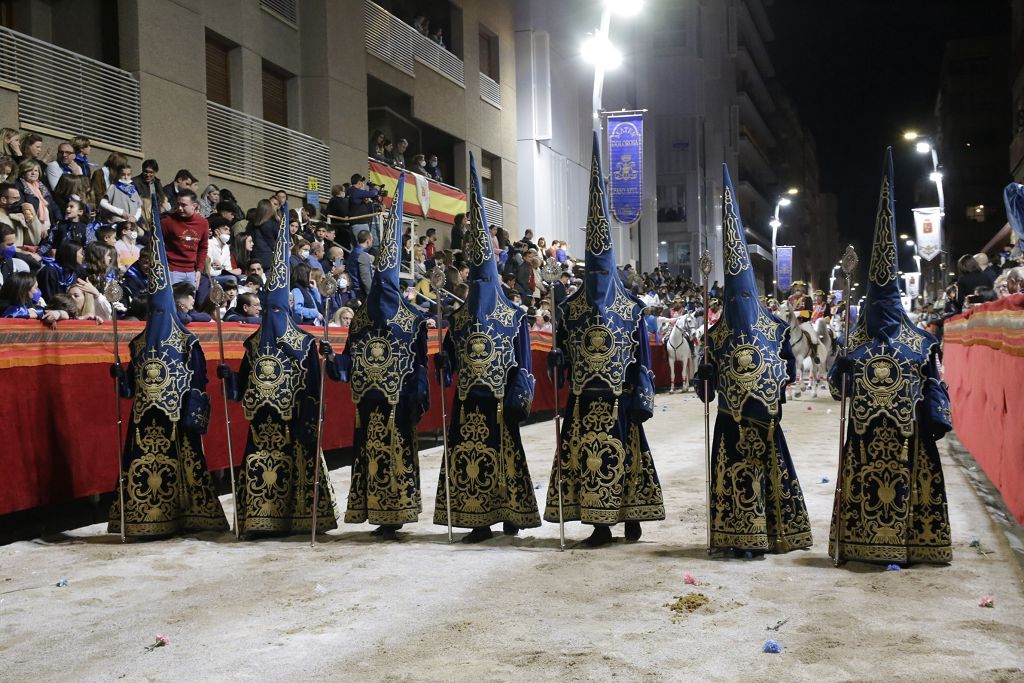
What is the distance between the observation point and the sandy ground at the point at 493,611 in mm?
4828

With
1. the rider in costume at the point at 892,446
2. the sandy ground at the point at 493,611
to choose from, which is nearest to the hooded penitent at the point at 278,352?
the sandy ground at the point at 493,611

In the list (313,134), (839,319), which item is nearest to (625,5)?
(313,134)

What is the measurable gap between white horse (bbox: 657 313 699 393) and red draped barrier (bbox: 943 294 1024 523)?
463 inches

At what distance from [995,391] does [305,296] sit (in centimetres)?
850

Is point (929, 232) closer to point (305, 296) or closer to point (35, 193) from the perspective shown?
point (305, 296)

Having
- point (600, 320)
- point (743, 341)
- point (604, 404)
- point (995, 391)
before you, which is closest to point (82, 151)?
point (600, 320)

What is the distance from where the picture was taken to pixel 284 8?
20516 millimetres

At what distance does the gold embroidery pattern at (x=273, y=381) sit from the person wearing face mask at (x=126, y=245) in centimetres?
439

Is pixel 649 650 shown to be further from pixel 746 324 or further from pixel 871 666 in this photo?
pixel 746 324

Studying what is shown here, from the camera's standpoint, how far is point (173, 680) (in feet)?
15.6

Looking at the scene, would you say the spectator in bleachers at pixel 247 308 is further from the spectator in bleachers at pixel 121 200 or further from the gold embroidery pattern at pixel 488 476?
the gold embroidery pattern at pixel 488 476

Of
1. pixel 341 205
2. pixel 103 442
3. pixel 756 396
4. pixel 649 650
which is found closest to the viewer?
pixel 649 650

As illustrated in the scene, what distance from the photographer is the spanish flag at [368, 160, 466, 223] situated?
22.9 metres

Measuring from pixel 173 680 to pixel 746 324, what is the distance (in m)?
4.20
